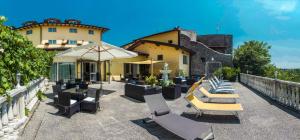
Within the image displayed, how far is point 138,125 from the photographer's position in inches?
258

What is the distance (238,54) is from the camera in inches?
1196

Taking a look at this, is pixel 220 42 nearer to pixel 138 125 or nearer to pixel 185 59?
pixel 185 59

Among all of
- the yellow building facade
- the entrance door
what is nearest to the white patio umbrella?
the entrance door

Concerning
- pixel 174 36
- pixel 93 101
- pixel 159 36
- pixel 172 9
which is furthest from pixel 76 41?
pixel 172 9

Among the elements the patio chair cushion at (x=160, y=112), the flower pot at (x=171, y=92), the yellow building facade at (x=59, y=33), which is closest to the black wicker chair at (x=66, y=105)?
the patio chair cushion at (x=160, y=112)

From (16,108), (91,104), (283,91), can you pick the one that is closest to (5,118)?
(16,108)

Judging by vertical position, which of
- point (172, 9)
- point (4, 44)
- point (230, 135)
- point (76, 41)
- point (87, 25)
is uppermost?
point (172, 9)

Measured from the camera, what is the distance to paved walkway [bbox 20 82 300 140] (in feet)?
18.3

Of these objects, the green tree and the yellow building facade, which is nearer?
the green tree

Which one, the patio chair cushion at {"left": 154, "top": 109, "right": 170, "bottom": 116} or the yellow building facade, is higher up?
the yellow building facade

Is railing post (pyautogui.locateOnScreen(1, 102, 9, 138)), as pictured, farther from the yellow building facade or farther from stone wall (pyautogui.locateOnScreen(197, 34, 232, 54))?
stone wall (pyautogui.locateOnScreen(197, 34, 232, 54))

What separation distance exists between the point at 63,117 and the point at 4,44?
319cm

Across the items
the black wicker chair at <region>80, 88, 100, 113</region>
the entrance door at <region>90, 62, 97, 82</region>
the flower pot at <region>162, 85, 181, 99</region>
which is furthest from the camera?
the entrance door at <region>90, 62, 97, 82</region>

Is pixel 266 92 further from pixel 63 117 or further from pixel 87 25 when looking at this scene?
pixel 87 25
